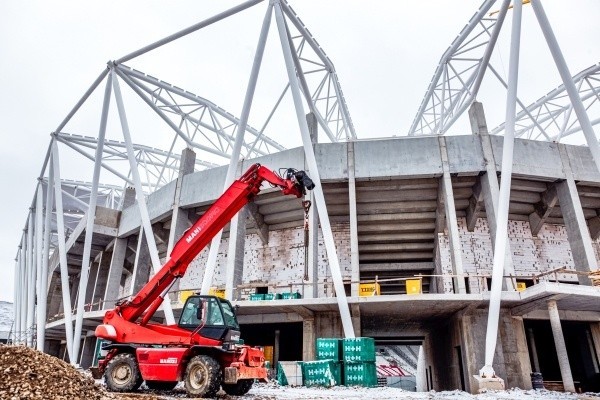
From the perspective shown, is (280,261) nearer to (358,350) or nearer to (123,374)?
(358,350)

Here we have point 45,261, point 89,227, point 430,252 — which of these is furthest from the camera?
point 45,261

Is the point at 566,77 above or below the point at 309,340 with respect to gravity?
above

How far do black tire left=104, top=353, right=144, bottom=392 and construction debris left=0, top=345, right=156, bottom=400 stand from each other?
115 inches

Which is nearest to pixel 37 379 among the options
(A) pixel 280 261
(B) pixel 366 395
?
(B) pixel 366 395

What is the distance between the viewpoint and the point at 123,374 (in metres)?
9.89

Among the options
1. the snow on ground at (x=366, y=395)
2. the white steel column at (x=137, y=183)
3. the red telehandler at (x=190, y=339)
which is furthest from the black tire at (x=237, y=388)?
the white steel column at (x=137, y=183)

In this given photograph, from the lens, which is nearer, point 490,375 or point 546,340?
point 490,375

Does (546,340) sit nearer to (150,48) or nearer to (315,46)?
(315,46)

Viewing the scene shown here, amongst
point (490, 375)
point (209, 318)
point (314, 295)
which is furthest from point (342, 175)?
point (209, 318)

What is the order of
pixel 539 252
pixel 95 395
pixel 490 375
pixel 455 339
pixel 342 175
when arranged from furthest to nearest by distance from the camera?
1. pixel 539 252
2. pixel 342 175
3. pixel 455 339
4. pixel 490 375
5. pixel 95 395

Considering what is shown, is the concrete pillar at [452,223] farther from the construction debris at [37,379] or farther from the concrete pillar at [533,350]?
the construction debris at [37,379]

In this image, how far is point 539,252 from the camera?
79.7ft

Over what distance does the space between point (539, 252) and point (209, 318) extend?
22246 millimetres

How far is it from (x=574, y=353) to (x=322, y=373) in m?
17.9
